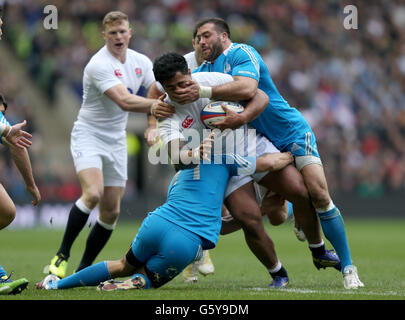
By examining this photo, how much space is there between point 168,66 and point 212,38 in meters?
0.93

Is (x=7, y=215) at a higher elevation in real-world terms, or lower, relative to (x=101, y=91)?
lower

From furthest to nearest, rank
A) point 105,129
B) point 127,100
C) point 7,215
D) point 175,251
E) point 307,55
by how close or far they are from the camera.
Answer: point 307,55, point 105,129, point 127,100, point 7,215, point 175,251

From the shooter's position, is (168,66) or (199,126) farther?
(199,126)

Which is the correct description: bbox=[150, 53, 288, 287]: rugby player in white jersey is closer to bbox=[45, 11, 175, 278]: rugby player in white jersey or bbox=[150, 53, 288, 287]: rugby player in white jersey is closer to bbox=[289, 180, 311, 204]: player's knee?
bbox=[289, 180, 311, 204]: player's knee

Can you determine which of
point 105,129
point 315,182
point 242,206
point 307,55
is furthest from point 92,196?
point 307,55

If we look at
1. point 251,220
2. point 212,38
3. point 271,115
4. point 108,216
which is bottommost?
point 108,216

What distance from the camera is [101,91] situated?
7.61 meters

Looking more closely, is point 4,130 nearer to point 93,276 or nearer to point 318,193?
point 93,276

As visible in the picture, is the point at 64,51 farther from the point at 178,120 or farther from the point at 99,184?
the point at 178,120

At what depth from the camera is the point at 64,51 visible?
18406mm

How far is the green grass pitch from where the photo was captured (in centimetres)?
536

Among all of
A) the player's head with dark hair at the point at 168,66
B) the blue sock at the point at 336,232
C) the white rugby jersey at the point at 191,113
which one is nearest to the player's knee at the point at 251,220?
the blue sock at the point at 336,232

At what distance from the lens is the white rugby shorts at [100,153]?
25.1 feet
